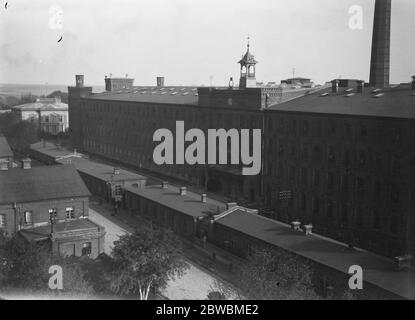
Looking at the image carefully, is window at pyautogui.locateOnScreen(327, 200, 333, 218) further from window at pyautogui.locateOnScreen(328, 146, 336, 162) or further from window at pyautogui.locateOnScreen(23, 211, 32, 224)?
window at pyautogui.locateOnScreen(23, 211, 32, 224)

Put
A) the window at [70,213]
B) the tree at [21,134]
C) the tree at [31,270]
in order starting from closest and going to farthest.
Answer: the tree at [31,270]
the window at [70,213]
the tree at [21,134]

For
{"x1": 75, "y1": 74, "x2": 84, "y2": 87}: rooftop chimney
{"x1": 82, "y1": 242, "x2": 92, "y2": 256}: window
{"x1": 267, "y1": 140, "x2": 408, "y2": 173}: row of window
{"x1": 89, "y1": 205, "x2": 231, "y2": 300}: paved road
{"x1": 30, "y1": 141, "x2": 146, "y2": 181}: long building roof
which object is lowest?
{"x1": 89, "y1": 205, "x2": 231, "y2": 300}: paved road

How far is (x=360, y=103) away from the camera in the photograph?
4906 centimetres

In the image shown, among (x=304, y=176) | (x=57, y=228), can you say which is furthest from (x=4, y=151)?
(x=304, y=176)

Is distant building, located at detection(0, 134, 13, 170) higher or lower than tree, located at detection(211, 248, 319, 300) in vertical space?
higher

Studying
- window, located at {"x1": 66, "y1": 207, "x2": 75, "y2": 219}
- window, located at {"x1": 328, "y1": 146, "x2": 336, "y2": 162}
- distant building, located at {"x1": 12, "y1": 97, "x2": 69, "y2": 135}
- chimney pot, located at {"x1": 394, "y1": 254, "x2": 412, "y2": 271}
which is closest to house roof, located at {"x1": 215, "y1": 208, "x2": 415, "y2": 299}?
chimney pot, located at {"x1": 394, "y1": 254, "x2": 412, "y2": 271}

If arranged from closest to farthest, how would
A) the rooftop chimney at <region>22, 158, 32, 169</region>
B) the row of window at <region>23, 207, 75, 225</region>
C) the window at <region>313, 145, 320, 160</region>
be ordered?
the row of window at <region>23, 207, 75, 225</region>, the rooftop chimney at <region>22, 158, 32, 169</region>, the window at <region>313, 145, 320, 160</region>

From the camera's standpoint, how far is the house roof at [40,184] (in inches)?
1754

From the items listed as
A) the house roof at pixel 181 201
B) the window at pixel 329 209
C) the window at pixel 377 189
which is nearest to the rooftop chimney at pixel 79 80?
the house roof at pixel 181 201

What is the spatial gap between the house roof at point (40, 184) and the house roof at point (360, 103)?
23.4 metres

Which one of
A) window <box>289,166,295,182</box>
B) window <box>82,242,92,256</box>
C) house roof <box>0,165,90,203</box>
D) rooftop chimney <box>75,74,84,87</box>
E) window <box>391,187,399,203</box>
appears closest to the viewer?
window <box>82,242,92,256</box>

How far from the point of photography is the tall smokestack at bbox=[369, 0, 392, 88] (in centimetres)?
5809

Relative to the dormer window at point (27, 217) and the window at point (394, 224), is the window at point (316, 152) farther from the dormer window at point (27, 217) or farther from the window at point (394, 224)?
the dormer window at point (27, 217)

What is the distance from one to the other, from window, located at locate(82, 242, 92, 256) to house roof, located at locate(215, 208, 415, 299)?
1151cm
